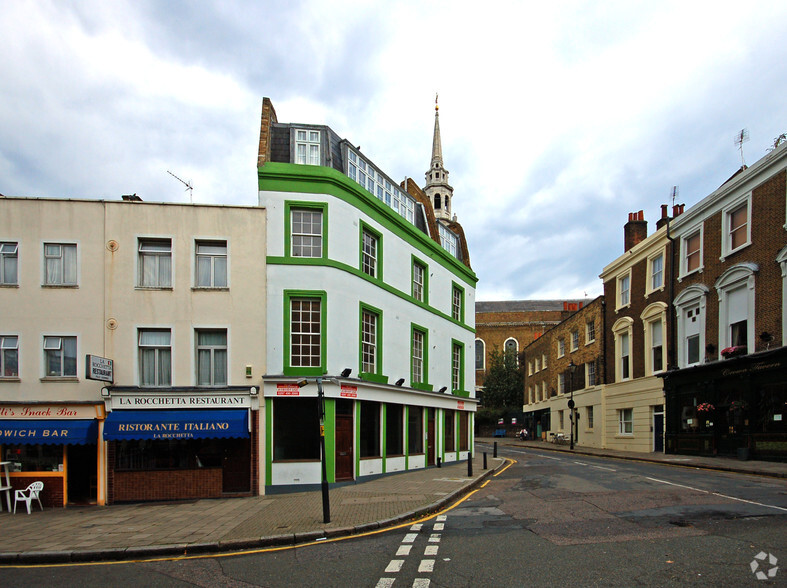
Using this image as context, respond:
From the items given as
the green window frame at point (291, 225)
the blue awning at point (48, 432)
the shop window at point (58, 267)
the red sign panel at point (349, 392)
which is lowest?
the blue awning at point (48, 432)

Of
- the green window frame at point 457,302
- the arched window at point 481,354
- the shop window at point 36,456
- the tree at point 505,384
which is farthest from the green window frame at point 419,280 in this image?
the arched window at point 481,354

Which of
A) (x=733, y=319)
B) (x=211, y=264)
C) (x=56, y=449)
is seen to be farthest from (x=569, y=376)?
(x=56, y=449)

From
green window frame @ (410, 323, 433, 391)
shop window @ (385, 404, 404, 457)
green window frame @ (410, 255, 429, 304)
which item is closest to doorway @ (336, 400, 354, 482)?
shop window @ (385, 404, 404, 457)

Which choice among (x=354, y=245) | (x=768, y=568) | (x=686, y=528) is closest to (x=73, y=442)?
(x=354, y=245)

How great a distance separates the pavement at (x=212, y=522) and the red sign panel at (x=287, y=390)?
2.79 meters

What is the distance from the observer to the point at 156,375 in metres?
17.1

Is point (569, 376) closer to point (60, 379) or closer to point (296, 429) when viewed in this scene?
point (296, 429)

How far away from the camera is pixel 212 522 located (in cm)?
1243

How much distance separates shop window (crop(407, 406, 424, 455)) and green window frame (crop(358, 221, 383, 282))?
5.71 m

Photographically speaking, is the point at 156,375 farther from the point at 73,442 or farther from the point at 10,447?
the point at 10,447

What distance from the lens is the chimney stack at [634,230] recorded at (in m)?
35.2

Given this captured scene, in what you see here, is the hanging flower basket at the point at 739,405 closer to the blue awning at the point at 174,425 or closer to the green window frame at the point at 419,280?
the green window frame at the point at 419,280

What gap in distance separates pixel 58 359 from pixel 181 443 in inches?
170

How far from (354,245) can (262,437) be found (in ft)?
21.9
